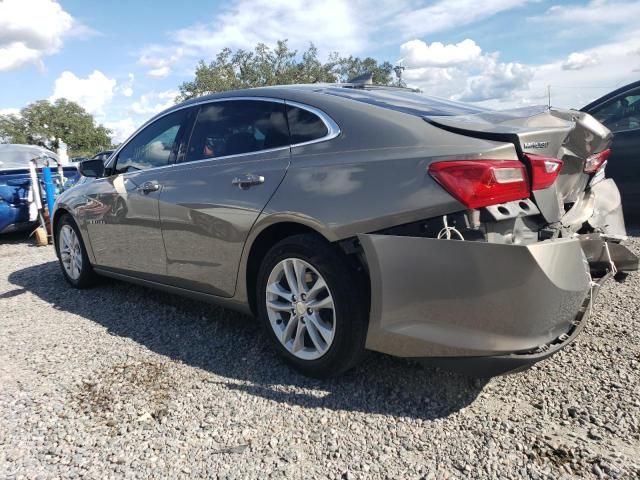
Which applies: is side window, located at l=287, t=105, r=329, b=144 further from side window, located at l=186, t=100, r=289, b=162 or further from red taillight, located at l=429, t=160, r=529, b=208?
red taillight, located at l=429, t=160, r=529, b=208

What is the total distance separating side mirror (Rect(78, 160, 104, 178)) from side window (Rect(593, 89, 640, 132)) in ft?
16.8

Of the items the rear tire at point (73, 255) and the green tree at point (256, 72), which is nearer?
the rear tire at point (73, 255)

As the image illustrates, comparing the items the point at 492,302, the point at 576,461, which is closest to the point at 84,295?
the point at 492,302

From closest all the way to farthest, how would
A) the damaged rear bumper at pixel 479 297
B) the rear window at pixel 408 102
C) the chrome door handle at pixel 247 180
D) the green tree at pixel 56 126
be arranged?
the damaged rear bumper at pixel 479 297, the rear window at pixel 408 102, the chrome door handle at pixel 247 180, the green tree at pixel 56 126

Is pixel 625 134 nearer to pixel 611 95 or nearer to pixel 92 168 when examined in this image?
pixel 611 95

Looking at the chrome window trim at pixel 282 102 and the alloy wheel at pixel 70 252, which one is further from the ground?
the chrome window trim at pixel 282 102

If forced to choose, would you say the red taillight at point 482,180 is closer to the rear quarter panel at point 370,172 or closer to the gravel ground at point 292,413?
the rear quarter panel at point 370,172

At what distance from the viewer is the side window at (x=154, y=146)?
12.6ft

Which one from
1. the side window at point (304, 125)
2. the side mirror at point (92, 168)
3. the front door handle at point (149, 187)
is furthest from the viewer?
the side mirror at point (92, 168)

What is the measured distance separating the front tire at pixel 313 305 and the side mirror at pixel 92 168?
2.31 meters

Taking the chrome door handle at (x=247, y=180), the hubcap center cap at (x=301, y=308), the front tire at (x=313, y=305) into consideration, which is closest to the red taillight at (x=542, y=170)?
the front tire at (x=313, y=305)

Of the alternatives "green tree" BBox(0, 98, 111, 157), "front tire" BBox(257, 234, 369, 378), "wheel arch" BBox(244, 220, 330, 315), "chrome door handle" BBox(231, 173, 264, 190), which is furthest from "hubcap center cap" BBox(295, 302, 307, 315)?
"green tree" BBox(0, 98, 111, 157)

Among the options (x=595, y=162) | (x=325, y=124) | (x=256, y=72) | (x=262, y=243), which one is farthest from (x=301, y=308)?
(x=256, y=72)

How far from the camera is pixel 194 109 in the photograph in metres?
3.78
